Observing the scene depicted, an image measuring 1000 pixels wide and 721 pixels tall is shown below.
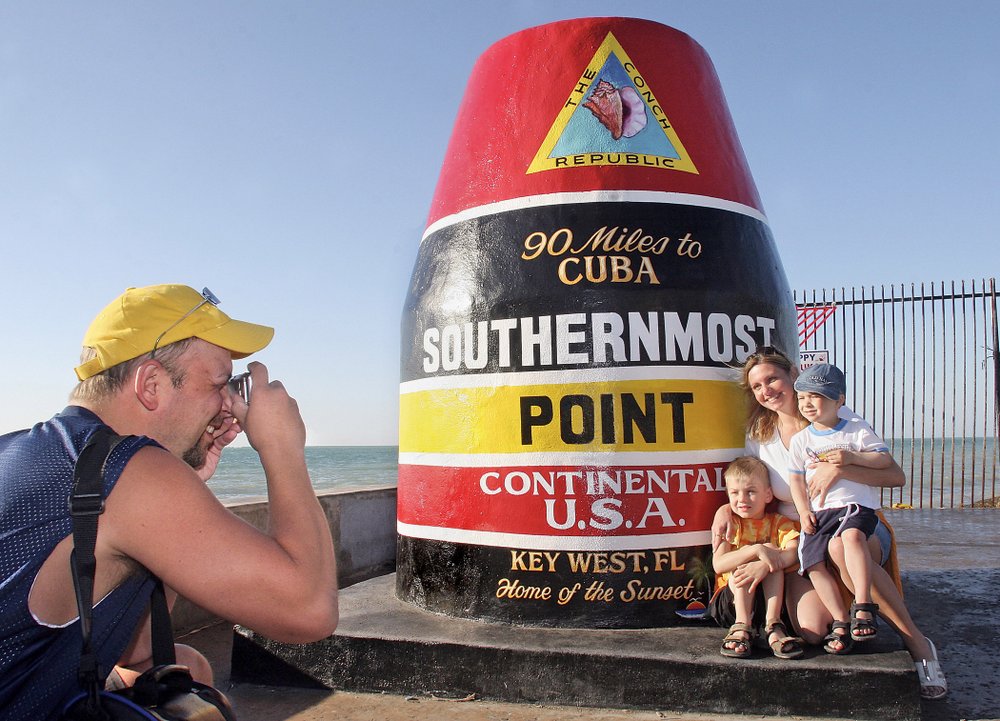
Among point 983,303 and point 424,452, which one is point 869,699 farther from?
point 983,303

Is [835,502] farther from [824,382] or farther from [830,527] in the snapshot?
[824,382]

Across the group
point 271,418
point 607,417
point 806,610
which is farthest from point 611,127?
point 271,418

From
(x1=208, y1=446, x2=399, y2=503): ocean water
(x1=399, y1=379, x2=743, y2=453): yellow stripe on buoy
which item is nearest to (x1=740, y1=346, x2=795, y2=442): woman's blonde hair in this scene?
(x1=399, y1=379, x2=743, y2=453): yellow stripe on buoy

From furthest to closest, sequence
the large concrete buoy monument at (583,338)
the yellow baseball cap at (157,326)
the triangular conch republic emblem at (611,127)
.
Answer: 1. the triangular conch republic emblem at (611,127)
2. the large concrete buoy monument at (583,338)
3. the yellow baseball cap at (157,326)

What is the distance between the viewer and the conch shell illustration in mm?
4586

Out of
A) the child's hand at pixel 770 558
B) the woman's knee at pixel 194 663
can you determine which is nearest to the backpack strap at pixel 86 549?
the woman's knee at pixel 194 663

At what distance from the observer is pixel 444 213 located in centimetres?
496

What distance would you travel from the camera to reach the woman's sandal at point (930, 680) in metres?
3.73

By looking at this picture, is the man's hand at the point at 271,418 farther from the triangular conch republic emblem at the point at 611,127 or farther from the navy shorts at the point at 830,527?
the triangular conch republic emblem at the point at 611,127

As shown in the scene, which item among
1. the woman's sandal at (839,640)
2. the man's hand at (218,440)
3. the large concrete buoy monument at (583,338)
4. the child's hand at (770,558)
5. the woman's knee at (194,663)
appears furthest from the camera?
the large concrete buoy monument at (583,338)

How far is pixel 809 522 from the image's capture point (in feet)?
12.5

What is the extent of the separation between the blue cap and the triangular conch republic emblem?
1383mm

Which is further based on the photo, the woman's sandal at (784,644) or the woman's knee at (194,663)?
the woman's sandal at (784,644)

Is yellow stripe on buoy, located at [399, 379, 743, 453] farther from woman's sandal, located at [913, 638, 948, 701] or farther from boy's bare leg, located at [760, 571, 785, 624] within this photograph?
woman's sandal, located at [913, 638, 948, 701]
